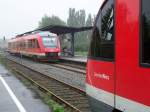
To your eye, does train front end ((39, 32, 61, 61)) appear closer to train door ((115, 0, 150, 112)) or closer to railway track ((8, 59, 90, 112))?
railway track ((8, 59, 90, 112))

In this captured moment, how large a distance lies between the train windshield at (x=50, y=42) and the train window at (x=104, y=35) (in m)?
31.9

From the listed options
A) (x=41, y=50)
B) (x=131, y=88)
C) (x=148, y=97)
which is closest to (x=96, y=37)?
(x=131, y=88)

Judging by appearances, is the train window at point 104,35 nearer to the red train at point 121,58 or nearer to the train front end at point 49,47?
the red train at point 121,58

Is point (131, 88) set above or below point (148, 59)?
below

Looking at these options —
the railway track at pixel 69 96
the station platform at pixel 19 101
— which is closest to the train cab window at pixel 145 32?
the railway track at pixel 69 96

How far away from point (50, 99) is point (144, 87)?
28.6 feet

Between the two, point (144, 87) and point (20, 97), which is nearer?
point (144, 87)

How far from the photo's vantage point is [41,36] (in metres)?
38.8

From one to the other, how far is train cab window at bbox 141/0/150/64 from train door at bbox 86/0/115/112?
913 millimetres

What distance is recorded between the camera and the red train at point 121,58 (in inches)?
202

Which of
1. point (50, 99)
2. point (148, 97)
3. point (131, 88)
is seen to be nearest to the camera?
point (148, 97)

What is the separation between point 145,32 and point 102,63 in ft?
4.74

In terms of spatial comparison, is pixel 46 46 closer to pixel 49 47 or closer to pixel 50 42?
pixel 49 47

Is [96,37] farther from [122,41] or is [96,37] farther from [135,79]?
[135,79]
